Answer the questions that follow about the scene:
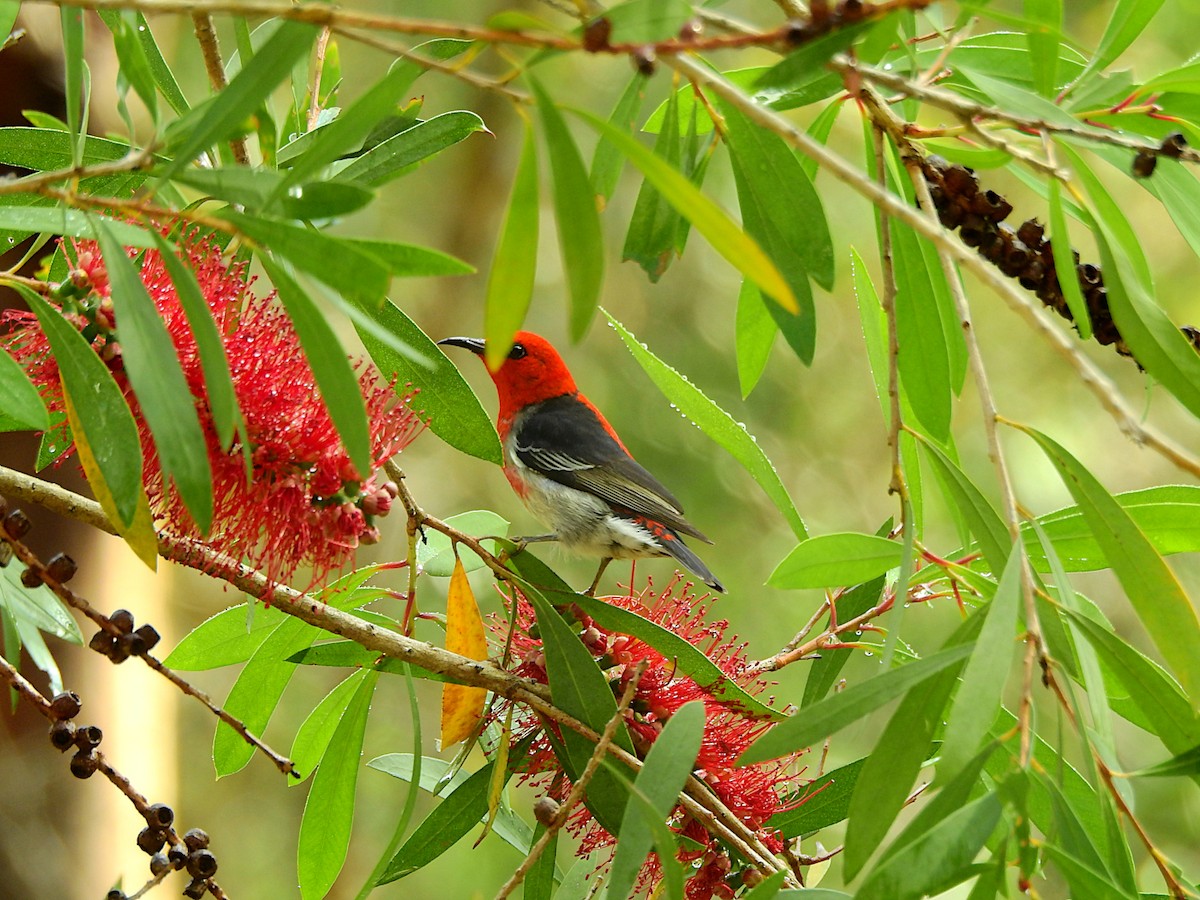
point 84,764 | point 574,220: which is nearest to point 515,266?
point 574,220

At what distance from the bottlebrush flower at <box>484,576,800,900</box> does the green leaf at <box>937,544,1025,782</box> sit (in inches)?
16.6

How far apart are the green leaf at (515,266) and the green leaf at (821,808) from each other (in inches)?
30.8

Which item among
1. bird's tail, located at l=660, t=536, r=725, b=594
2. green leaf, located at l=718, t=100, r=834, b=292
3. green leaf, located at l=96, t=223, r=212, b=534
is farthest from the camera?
bird's tail, located at l=660, t=536, r=725, b=594

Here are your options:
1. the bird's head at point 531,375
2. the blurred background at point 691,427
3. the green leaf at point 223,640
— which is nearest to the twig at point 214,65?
the green leaf at point 223,640

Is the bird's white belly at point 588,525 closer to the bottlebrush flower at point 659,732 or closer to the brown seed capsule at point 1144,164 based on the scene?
the bottlebrush flower at point 659,732

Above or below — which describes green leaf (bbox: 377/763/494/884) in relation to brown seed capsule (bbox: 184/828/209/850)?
above

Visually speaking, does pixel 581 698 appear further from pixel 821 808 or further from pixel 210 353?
pixel 210 353

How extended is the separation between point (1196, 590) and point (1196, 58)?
343 cm

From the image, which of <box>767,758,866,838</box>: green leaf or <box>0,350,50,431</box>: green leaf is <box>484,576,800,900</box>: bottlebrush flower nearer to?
<box>767,758,866,838</box>: green leaf

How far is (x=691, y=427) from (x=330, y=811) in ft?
10.3

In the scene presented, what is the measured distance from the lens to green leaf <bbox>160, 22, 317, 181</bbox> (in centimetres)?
74

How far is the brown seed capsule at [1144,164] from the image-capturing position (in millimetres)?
973

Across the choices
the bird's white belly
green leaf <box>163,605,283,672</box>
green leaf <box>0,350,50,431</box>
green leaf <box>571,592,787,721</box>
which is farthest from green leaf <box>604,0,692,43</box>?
the bird's white belly

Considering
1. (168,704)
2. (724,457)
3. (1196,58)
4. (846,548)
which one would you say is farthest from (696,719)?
(724,457)
